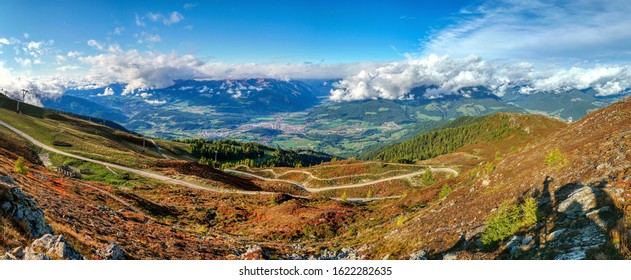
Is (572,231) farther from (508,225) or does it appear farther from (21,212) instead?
(21,212)

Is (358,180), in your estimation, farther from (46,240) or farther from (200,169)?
(46,240)

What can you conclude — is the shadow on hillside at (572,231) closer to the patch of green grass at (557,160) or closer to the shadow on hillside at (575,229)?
the shadow on hillside at (575,229)

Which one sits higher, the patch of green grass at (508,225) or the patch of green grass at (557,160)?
the patch of green grass at (557,160)

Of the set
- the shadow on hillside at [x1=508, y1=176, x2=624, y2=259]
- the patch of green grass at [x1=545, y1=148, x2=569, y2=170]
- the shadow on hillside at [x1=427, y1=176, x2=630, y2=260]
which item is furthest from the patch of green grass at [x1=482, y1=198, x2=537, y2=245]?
the patch of green grass at [x1=545, y1=148, x2=569, y2=170]

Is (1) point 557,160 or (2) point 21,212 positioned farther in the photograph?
(1) point 557,160

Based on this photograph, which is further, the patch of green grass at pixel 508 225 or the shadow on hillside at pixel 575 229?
the patch of green grass at pixel 508 225

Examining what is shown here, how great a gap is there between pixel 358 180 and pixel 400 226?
3914 inches

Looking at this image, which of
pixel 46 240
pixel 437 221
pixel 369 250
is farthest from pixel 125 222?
pixel 437 221

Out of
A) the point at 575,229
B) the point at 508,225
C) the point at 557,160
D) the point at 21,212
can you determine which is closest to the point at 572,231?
the point at 575,229

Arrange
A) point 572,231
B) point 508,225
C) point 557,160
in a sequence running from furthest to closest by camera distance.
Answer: point 557,160
point 508,225
point 572,231

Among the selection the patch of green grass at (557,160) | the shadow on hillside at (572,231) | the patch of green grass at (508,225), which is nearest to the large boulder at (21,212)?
the shadow on hillside at (572,231)

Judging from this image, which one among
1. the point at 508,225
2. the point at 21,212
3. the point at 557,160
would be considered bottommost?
the point at 508,225

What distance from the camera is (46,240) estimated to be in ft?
48.4

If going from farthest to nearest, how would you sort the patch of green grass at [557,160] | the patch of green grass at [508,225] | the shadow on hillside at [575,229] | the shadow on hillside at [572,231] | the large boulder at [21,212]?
the patch of green grass at [557,160] < the patch of green grass at [508,225] < the large boulder at [21,212] < the shadow on hillside at [575,229] < the shadow on hillside at [572,231]
